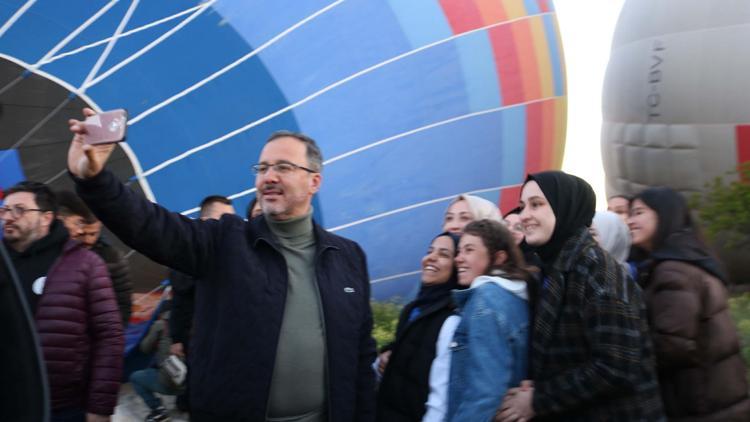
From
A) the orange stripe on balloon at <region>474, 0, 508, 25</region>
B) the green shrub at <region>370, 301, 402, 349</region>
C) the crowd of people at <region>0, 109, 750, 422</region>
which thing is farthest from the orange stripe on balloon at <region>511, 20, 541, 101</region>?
the crowd of people at <region>0, 109, 750, 422</region>

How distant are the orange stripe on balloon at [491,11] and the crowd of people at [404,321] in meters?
3.22

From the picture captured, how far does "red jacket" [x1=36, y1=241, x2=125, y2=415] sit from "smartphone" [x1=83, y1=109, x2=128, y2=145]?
123cm

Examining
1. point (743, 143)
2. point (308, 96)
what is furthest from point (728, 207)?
point (308, 96)

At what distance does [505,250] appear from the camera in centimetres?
311

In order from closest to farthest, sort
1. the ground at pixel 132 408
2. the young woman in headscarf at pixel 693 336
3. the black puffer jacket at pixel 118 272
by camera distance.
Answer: the young woman in headscarf at pixel 693 336, the black puffer jacket at pixel 118 272, the ground at pixel 132 408

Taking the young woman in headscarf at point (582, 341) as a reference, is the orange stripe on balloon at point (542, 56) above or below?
above

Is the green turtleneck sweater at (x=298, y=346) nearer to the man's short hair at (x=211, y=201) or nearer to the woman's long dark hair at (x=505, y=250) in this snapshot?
the woman's long dark hair at (x=505, y=250)

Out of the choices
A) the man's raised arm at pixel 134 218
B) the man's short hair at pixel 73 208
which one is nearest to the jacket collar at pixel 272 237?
the man's raised arm at pixel 134 218

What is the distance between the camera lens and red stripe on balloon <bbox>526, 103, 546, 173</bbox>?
6.83 meters

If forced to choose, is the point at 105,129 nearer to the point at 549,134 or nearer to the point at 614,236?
the point at 614,236

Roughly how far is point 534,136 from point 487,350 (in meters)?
4.43

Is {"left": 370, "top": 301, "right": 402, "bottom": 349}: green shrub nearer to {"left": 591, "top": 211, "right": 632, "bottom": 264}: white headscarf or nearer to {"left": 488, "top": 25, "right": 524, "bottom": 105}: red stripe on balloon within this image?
{"left": 488, "top": 25, "right": 524, "bottom": 105}: red stripe on balloon

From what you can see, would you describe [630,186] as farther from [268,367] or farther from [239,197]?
[268,367]

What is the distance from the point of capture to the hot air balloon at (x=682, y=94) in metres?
8.29
